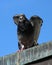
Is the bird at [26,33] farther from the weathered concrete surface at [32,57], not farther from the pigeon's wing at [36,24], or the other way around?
the weathered concrete surface at [32,57]

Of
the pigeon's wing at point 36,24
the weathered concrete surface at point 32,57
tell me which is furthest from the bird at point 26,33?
the weathered concrete surface at point 32,57

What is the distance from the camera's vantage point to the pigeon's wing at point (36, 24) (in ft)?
81.1

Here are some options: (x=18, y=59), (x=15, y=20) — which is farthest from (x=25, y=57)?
(x=15, y=20)

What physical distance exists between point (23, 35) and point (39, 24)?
83cm

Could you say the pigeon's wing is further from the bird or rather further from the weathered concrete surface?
the weathered concrete surface

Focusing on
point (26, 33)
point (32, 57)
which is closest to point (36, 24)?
point (26, 33)

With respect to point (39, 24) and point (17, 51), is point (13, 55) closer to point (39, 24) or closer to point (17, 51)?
point (17, 51)

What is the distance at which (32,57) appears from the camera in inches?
914

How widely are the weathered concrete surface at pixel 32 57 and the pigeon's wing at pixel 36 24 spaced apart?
4.26ft

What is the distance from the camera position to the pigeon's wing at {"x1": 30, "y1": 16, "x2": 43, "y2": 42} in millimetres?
24722

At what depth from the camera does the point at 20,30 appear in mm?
24547

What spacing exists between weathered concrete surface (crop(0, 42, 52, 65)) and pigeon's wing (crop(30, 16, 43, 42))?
1.30 meters

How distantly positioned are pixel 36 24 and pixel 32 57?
1.95 metres

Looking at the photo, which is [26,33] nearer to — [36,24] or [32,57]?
[36,24]
